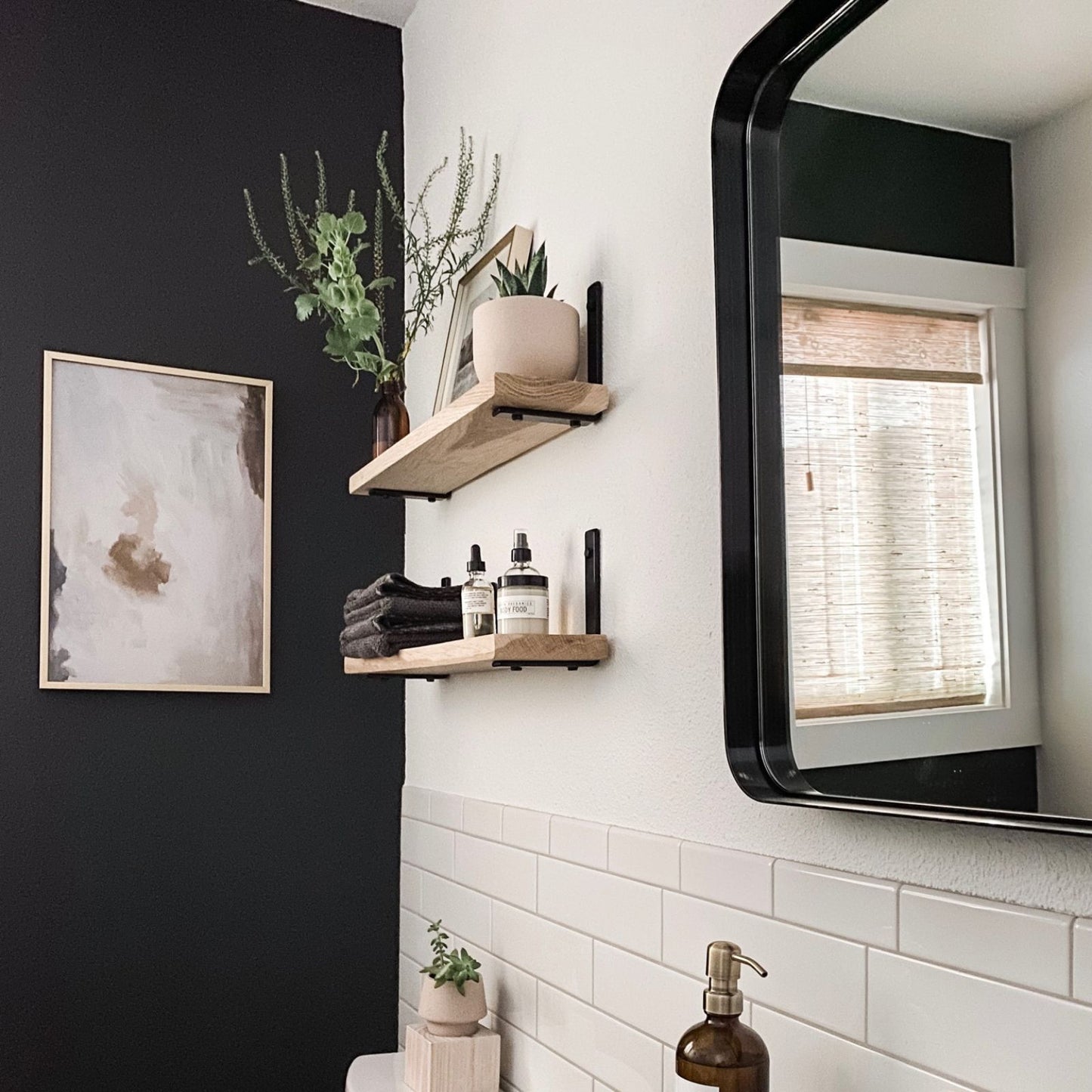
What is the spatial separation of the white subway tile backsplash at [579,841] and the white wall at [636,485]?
0.8 inches

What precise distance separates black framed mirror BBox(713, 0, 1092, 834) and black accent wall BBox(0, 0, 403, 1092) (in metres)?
1.39

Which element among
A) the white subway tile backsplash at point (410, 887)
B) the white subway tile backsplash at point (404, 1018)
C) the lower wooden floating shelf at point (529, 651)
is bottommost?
the white subway tile backsplash at point (404, 1018)

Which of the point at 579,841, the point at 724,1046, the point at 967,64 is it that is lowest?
the point at 724,1046

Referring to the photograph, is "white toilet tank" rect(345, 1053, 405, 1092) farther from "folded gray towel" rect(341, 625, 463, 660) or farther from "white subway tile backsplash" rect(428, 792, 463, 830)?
"folded gray towel" rect(341, 625, 463, 660)

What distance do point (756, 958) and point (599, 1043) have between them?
413 mm

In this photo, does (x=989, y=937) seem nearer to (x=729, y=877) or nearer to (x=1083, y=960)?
(x=1083, y=960)

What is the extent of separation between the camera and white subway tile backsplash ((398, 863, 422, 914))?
2.45m

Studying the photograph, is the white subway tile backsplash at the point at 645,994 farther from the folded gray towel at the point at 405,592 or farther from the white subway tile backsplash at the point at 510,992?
the folded gray towel at the point at 405,592


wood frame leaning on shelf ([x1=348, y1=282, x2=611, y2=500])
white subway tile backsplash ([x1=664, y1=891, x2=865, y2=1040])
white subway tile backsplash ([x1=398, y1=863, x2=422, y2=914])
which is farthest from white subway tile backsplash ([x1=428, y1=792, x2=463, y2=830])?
white subway tile backsplash ([x1=664, y1=891, x2=865, y2=1040])

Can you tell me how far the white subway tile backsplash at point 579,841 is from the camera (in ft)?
5.56

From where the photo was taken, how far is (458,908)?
221cm

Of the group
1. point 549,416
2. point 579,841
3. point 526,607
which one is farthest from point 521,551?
point 579,841

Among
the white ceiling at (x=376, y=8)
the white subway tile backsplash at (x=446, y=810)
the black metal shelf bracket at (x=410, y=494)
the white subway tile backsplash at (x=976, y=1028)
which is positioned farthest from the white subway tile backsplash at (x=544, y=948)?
the white ceiling at (x=376, y=8)

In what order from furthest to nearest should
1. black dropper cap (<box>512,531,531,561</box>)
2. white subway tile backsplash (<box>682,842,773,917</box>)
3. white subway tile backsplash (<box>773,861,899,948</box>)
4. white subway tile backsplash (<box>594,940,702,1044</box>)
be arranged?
1. black dropper cap (<box>512,531,531,561</box>)
2. white subway tile backsplash (<box>594,940,702,1044</box>)
3. white subway tile backsplash (<box>682,842,773,917</box>)
4. white subway tile backsplash (<box>773,861,899,948</box>)
